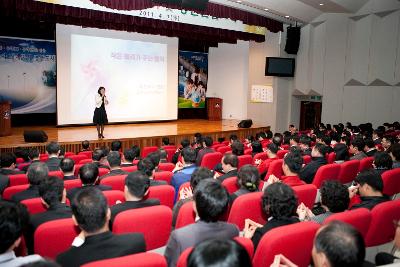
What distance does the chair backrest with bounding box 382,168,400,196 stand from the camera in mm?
3902

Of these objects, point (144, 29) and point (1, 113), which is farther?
point (144, 29)

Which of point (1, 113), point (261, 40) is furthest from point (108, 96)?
point (261, 40)

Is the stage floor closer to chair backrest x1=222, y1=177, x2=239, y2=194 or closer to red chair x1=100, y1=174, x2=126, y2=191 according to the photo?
red chair x1=100, y1=174, x2=126, y2=191

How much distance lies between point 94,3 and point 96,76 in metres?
3.65

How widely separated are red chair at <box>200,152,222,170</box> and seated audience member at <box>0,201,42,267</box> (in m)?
3.82

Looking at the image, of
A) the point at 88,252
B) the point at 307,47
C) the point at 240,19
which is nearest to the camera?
the point at 88,252

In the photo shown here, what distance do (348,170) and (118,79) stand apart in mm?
8446

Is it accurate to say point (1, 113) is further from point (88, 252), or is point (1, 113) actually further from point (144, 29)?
point (88, 252)

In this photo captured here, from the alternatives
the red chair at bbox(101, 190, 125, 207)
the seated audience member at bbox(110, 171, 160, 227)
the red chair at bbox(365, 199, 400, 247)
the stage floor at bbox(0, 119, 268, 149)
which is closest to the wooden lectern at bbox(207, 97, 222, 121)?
the stage floor at bbox(0, 119, 268, 149)

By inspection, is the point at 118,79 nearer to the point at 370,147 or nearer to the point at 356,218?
the point at 370,147

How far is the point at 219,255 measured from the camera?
Result: 125 centimetres

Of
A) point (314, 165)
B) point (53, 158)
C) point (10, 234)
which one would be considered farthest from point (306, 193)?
point (53, 158)

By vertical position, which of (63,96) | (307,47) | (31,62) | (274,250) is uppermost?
(307,47)

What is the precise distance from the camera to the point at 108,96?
1148cm
